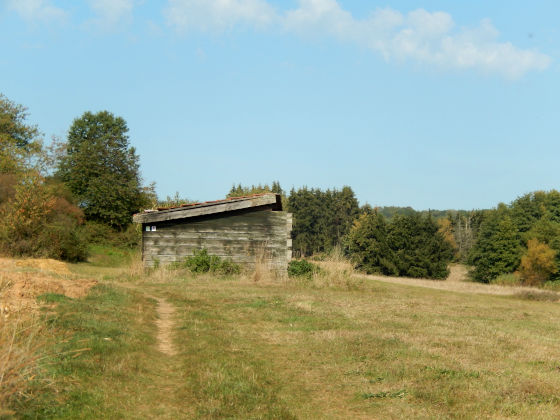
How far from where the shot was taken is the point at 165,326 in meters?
10.8

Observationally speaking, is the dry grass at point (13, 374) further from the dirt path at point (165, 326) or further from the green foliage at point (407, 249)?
the green foliage at point (407, 249)

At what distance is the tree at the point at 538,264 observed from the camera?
60.7m

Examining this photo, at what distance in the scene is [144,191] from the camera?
49.6 meters

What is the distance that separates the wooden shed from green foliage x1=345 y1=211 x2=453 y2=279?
114ft

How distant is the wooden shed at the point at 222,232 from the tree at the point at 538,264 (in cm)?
4757

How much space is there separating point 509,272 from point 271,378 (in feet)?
216

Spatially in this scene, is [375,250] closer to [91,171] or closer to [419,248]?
[419,248]

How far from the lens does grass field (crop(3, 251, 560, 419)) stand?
576 centimetres

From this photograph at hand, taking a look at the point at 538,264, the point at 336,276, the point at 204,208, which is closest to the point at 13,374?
the point at 336,276

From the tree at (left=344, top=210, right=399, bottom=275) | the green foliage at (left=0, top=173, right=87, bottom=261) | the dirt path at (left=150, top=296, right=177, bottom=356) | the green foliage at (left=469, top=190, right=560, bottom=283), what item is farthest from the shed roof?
the green foliage at (left=469, top=190, right=560, bottom=283)

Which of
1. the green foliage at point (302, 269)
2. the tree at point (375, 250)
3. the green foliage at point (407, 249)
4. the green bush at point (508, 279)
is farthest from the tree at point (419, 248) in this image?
the green foliage at point (302, 269)

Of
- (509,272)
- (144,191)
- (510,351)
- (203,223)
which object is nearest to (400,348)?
(510,351)

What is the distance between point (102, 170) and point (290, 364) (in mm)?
42839

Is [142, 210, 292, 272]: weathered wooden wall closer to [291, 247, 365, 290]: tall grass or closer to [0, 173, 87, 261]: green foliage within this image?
[291, 247, 365, 290]: tall grass
